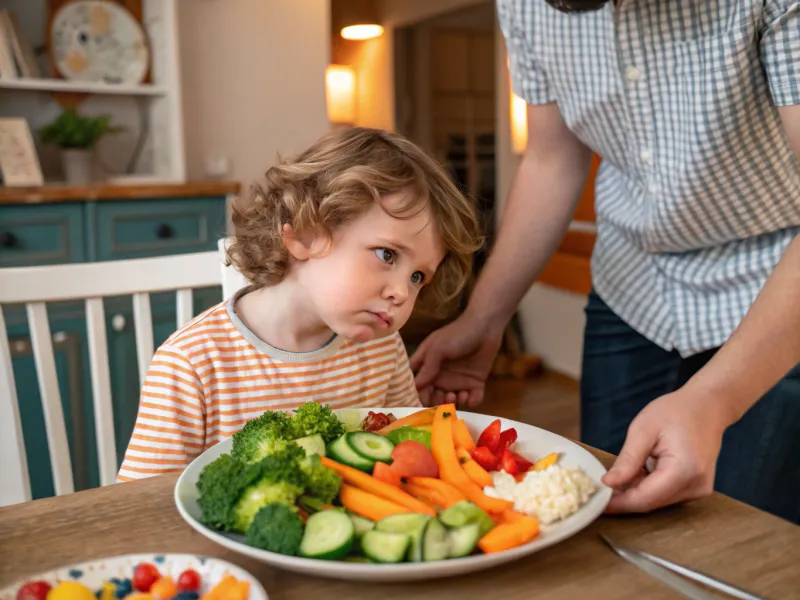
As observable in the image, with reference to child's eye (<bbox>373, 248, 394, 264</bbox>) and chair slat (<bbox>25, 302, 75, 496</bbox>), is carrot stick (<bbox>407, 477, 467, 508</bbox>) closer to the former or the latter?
child's eye (<bbox>373, 248, 394, 264</bbox>)

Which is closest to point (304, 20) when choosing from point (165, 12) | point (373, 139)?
point (165, 12)

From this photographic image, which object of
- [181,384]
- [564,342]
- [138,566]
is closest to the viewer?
[138,566]

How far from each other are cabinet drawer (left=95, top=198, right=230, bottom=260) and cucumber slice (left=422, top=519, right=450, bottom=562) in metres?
2.30

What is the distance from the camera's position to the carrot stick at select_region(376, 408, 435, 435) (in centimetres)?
92

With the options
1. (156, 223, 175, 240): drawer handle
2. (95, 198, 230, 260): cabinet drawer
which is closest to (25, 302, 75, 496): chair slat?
(95, 198, 230, 260): cabinet drawer

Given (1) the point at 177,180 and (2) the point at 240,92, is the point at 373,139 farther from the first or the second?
(2) the point at 240,92

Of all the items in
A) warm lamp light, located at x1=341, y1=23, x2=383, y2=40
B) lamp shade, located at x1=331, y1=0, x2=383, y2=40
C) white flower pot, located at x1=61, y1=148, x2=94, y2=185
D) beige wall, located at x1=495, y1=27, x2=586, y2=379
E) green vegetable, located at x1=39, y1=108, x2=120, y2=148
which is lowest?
beige wall, located at x1=495, y1=27, x2=586, y2=379

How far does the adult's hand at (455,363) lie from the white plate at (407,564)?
1.69 ft

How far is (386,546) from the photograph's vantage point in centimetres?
63

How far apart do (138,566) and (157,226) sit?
2592 mm

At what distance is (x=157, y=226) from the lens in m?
3.05

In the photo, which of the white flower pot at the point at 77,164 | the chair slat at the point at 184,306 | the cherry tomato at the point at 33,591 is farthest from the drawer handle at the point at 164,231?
the cherry tomato at the point at 33,591

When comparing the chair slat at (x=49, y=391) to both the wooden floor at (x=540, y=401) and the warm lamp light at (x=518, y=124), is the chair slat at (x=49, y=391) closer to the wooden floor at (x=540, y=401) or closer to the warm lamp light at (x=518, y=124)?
the wooden floor at (x=540, y=401)

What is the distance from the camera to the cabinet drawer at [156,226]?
116 inches
